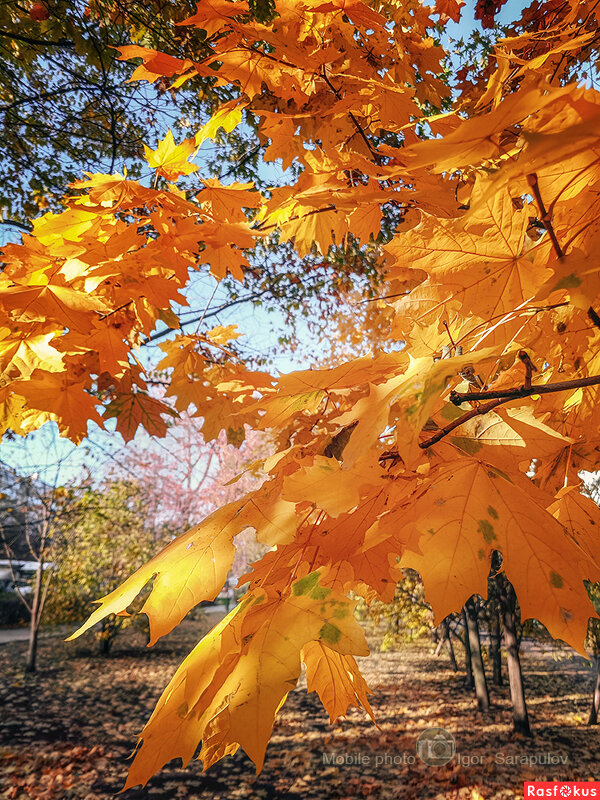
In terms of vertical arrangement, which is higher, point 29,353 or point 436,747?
point 29,353

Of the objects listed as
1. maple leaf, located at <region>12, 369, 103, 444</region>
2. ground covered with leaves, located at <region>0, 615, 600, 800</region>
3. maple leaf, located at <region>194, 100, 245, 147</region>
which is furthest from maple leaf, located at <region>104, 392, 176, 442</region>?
ground covered with leaves, located at <region>0, 615, 600, 800</region>

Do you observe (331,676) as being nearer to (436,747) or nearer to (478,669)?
(436,747)

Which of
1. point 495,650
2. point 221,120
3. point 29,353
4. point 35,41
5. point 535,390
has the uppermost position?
point 35,41

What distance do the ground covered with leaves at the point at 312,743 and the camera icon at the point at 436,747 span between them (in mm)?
85

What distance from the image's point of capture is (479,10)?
100 inches

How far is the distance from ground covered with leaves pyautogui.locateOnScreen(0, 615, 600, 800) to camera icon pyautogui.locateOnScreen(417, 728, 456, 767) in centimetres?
9

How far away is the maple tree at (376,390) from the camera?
0.57m

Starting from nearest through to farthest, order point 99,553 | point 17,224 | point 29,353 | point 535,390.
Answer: point 535,390, point 29,353, point 17,224, point 99,553

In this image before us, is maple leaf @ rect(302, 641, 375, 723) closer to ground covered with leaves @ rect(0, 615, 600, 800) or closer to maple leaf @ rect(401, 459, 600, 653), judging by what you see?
maple leaf @ rect(401, 459, 600, 653)

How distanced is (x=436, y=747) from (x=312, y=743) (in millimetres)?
1281

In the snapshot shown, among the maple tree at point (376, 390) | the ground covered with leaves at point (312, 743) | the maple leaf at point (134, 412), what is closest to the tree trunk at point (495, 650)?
the ground covered with leaves at point (312, 743)

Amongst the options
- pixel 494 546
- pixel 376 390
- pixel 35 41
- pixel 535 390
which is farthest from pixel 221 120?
pixel 35 41

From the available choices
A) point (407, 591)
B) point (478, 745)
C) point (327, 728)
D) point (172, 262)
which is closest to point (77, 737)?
point (327, 728)

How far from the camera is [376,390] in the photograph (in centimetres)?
63
